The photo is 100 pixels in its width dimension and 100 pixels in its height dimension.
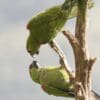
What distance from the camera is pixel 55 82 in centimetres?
407

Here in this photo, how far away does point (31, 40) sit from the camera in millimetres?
4004

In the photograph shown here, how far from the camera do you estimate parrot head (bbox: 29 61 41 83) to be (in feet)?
14.0

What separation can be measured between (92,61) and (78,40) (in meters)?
0.19

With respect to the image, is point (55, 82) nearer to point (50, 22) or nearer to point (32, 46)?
point (32, 46)

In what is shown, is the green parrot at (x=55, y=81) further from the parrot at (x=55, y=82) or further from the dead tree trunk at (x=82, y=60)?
the dead tree trunk at (x=82, y=60)

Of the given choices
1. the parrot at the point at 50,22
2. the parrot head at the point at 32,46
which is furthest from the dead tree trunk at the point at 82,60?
the parrot head at the point at 32,46

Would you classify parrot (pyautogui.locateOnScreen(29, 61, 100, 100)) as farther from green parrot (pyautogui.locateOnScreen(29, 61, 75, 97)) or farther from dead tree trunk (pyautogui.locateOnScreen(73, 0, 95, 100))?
dead tree trunk (pyautogui.locateOnScreen(73, 0, 95, 100))

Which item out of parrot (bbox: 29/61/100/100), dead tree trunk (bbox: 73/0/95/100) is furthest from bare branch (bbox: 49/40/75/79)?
dead tree trunk (bbox: 73/0/95/100)

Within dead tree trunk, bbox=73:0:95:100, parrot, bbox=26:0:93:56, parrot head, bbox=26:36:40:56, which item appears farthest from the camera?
parrot head, bbox=26:36:40:56

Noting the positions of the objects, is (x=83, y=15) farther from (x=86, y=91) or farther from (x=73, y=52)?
(x=86, y=91)

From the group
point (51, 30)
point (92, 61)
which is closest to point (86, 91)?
point (92, 61)

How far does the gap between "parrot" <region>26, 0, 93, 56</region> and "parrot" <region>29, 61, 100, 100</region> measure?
298mm

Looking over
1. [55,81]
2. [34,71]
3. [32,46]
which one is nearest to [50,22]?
[32,46]

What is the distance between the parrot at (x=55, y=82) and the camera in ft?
13.4
